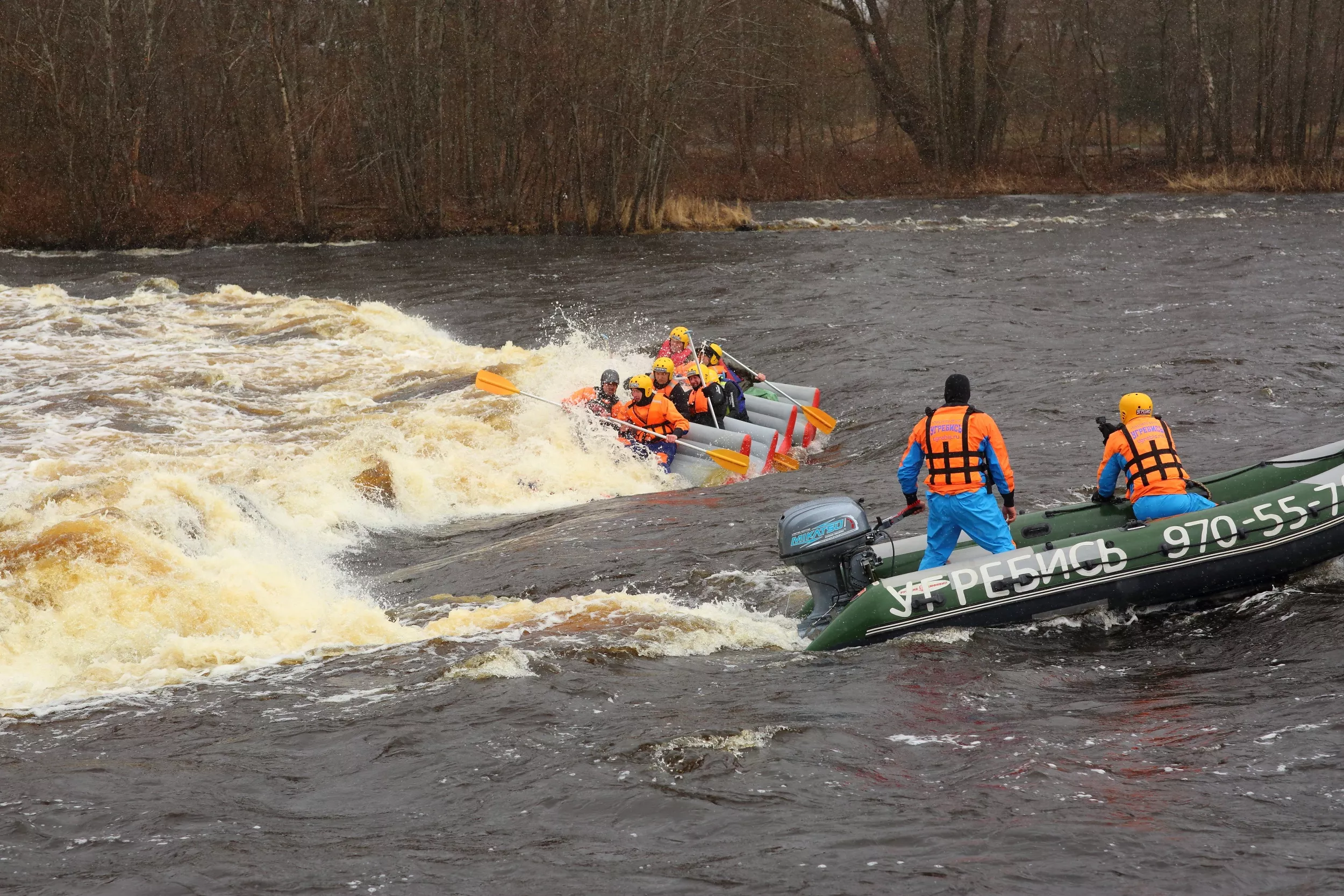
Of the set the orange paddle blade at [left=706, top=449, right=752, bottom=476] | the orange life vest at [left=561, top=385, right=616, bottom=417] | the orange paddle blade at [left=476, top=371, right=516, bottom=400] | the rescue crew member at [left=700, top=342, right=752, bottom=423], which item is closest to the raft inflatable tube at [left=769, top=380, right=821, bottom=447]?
the rescue crew member at [left=700, top=342, right=752, bottom=423]

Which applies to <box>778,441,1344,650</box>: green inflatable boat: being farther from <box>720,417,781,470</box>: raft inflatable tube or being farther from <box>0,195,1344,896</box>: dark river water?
<box>720,417,781,470</box>: raft inflatable tube

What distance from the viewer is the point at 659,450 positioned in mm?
13609

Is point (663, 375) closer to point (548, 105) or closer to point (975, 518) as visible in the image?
point (975, 518)

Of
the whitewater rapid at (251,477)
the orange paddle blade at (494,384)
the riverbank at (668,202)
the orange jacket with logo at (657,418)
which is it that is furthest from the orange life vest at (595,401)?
the riverbank at (668,202)

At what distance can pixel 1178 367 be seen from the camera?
1579 centimetres

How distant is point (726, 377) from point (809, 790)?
9464 millimetres

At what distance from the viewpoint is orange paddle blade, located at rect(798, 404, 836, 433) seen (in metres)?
14.8

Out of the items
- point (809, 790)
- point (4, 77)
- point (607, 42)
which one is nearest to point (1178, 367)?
point (809, 790)

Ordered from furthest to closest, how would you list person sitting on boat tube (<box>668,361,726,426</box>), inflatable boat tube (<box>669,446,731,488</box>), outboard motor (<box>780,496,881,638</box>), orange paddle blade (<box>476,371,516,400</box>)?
orange paddle blade (<box>476,371,516,400</box>)
person sitting on boat tube (<box>668,361,726,426</box>)
inflatable boat tube (<box>669,446,731,488</box>)
outboard motor (<box>780,496,881,638</box>)

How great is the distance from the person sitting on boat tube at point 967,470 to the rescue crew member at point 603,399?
6405mm

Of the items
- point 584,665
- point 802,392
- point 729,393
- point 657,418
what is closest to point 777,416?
point 729,393

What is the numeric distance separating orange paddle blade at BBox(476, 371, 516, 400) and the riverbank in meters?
19.0

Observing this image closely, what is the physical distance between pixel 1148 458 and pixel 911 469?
59.2 inches

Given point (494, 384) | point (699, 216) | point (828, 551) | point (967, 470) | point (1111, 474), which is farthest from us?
point (699, 216)
